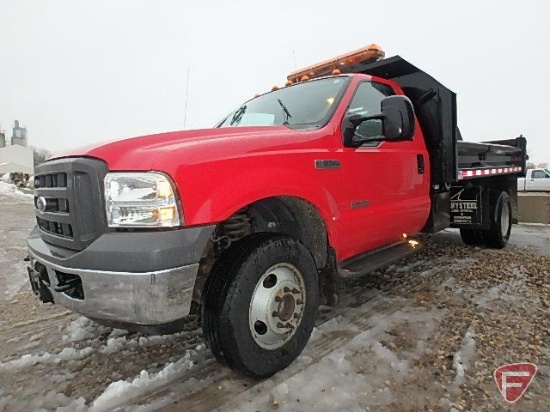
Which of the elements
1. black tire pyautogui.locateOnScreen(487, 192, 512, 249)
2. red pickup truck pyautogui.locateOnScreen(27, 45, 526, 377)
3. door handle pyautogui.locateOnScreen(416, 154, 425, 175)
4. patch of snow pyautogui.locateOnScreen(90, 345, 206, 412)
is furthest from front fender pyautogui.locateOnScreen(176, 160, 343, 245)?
black tire pyautogui.locateOnScreen(487, 192, 512, 249)

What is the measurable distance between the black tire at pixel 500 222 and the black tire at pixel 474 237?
8cm

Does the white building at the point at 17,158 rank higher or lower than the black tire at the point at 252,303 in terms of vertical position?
higher

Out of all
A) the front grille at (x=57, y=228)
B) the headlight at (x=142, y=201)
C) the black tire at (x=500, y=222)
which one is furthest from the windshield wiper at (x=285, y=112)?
the black tire at (x=500, y=222)

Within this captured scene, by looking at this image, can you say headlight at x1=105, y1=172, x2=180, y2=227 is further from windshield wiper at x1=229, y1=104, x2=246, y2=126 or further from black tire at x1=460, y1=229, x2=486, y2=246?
black tire at x1=460, y1=229, x2=486, y2=246

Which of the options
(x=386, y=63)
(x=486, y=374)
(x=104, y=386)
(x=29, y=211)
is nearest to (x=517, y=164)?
(x=386, y=63)

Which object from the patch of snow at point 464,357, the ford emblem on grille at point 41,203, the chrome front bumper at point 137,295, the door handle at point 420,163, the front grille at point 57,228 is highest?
the door handle at point 420,163

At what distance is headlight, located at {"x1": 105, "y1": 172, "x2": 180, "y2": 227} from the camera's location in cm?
170

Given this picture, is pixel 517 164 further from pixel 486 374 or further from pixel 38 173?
pixel 38 173

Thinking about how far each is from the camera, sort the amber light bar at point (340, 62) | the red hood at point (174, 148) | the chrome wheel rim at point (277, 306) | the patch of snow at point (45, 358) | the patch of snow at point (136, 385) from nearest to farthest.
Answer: the red hood at point (174, 148) → the patch of snow at point (136, 385) → the chrome wheel rim at point (277, 306) → the patch of snow at point (45, 358) → the amber light bar at point (340, 62)

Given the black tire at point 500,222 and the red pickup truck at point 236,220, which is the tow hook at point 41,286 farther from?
the black tire at point 500,222

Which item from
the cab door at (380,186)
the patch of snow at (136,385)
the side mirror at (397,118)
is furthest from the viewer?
the cab door at (380,186)

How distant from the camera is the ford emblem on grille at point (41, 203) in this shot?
2139mm

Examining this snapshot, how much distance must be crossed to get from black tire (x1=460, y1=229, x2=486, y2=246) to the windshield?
3612 mm

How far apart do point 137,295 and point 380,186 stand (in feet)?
7.06
